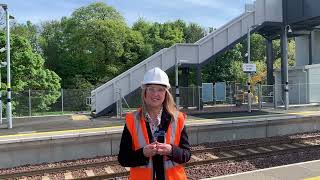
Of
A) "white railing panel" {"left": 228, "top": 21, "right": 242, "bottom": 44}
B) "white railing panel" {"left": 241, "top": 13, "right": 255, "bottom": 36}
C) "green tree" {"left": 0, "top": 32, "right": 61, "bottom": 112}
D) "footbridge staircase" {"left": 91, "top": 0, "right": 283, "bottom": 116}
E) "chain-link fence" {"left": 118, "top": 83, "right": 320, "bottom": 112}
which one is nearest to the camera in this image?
"footbridge staircase" {"left": 91, "top": 0, "right": 283, "bottom": 116}

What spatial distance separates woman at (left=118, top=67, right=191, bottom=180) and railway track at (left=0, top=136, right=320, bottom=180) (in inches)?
302

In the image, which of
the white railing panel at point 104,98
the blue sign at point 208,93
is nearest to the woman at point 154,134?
the white railing panel at point 104,98

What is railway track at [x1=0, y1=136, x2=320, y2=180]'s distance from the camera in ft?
37.8

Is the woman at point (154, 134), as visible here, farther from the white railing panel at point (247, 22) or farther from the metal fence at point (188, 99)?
the white railing panel at point (247, 22)

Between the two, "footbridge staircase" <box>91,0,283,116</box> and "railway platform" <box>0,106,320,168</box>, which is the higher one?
"footbridge staircase" <box>91,0,283,116</box>

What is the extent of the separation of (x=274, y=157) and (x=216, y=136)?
3883 millimetres

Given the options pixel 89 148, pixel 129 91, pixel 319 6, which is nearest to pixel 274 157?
pixel 89 148

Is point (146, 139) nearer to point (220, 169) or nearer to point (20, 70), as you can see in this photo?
point (220, 169)

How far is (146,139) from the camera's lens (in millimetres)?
3367

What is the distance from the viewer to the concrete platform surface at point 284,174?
8500mm

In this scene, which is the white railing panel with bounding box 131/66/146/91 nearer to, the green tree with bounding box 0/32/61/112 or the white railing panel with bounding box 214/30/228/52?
the white railing panel with bounding box 214/30/228/52

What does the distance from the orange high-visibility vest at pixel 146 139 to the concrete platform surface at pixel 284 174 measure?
16.5 ft

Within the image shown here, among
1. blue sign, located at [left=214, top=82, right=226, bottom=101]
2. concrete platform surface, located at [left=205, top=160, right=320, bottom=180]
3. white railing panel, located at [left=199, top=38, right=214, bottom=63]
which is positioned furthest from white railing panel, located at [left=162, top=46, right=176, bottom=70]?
concrete platform surface, located at [left=205, top=160, right=320, bottom=180]

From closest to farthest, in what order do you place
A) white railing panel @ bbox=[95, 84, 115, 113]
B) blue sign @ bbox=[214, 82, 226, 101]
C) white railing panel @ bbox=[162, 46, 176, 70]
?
white railing panel @ bbox=[95, 84, 115, 113], white railing panel @ bbox=[162, 46, 176, 70], blue sign @ bbox=[214, 82, 226, 101]
